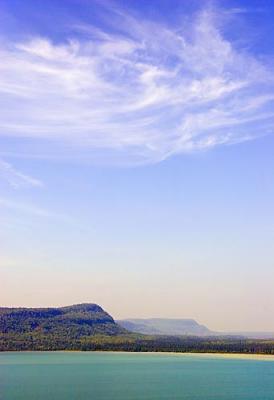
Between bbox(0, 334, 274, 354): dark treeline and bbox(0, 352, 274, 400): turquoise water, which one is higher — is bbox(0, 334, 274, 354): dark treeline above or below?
above

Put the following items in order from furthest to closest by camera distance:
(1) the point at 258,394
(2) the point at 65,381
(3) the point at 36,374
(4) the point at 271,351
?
(4) the point at 271,351
(3) the point at 36,374
(2) the point at 65,381
(1) the point at 258,394

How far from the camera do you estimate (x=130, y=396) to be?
63688 millimetres

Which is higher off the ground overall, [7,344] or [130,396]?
[7,344]

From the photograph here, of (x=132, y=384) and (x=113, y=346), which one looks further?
(x=113, y=346)

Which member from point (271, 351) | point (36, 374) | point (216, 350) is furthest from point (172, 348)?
point (36, 374)

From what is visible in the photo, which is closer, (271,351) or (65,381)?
(65,381)

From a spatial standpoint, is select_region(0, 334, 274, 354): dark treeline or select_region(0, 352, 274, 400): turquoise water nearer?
select_region(0, 352, 274, 400): turquoise water

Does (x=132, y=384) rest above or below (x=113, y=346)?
below

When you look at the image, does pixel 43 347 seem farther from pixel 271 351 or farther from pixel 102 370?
pixel 102 370

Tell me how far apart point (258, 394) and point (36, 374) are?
1448 inches

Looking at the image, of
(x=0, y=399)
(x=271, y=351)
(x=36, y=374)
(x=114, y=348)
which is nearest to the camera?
(x=0, y=399)

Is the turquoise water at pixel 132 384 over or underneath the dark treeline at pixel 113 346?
underneath

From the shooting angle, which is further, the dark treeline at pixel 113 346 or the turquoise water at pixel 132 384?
the dark treeline at pixel 113 346

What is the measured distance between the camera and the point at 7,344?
18788 cm
